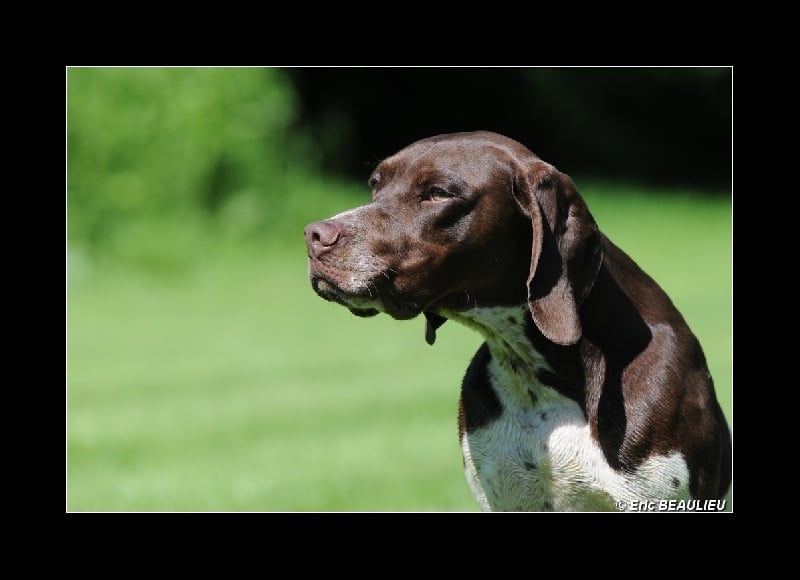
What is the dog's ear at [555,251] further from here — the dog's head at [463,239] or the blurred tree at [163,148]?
the blurred tree at [163,148]

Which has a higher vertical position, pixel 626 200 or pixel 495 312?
pixel 626 200

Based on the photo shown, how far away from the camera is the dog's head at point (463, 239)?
4.06 meters

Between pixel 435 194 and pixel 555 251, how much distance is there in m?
0.46

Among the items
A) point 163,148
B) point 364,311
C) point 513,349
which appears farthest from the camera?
point 163,148

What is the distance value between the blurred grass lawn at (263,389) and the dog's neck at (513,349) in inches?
68.9

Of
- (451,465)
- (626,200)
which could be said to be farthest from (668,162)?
(451,465)

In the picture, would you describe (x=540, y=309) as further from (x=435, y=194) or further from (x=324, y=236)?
(x=324, y=236)

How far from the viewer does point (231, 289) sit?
49.9 ft

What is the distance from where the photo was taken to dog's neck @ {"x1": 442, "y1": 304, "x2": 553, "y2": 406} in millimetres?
4273

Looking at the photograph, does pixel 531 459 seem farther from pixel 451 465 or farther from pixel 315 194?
pixel 315 194

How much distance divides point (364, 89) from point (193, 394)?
11.4m

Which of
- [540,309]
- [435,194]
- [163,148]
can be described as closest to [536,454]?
[540,309]

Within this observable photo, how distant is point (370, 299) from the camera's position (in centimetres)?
410

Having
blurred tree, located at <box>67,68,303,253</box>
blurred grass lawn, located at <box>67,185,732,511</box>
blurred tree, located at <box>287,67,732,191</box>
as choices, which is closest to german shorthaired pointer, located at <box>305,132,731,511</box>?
blurred grass lawn, located at <box>67,185,732,511</box>
